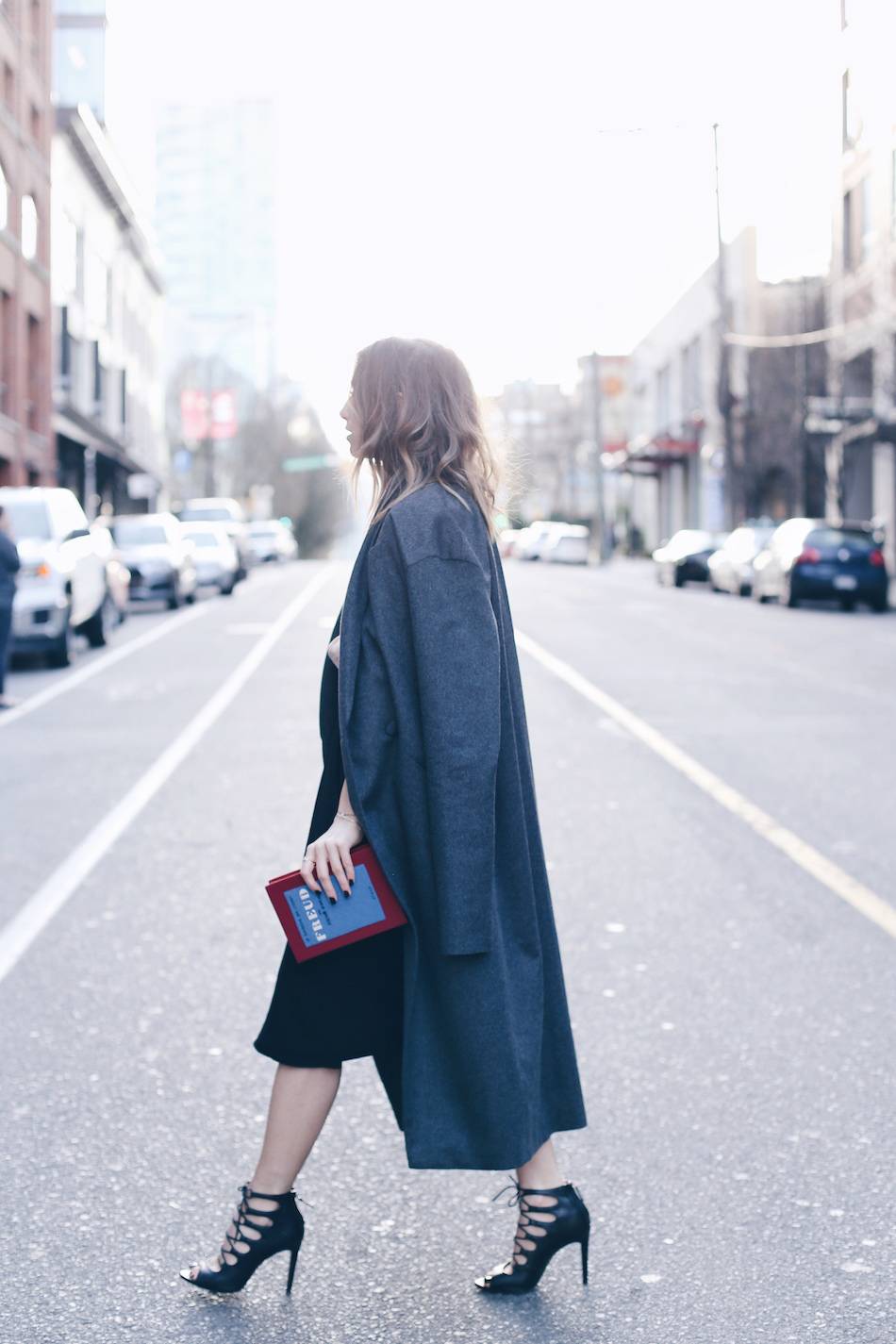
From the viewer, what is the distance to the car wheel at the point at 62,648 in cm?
1769

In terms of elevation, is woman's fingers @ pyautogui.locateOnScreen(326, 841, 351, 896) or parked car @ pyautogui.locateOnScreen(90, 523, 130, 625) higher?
parked car @ pyautogui.locateOnScreen(90, 523, 130, 625)

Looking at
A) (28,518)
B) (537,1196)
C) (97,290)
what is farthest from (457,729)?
(97,290)

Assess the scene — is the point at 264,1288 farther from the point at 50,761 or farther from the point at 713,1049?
the point at 50,761

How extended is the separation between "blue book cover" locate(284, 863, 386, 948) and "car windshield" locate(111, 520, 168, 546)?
25.7 meters

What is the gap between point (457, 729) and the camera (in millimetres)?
3088

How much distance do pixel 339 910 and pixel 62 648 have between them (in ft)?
49.3

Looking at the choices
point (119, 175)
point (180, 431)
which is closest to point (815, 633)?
point (119, 175)

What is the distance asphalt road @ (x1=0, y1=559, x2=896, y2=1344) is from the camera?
11.1 ft

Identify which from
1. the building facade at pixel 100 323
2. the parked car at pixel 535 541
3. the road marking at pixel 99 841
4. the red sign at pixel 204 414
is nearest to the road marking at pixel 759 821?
the road marking at pixel 99 841

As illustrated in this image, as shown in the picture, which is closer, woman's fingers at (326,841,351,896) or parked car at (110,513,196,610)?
woman's fingers at (326,841,351,896)

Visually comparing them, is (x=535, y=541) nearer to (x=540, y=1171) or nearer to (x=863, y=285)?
(x=863, y=285)

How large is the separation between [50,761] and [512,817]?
805 cm

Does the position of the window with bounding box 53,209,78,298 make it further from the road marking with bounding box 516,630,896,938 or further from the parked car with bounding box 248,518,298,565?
the road marking with bounding box 516,630,896,938

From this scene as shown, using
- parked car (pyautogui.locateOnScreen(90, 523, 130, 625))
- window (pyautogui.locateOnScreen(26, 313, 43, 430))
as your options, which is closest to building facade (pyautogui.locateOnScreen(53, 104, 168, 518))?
window (pyautogui.locateOnScreen(26, 313, 43, 430))
